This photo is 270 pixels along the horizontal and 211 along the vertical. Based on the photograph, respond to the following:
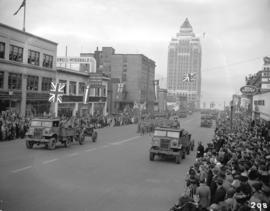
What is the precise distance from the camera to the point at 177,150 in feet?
72.7

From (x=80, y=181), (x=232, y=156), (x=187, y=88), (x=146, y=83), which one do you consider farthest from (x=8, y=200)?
(x=187, y=88)

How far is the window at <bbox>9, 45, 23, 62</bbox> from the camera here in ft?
130

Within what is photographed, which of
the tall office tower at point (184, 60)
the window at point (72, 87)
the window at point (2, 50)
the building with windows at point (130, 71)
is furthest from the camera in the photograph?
the building with windows at point (130, 71)

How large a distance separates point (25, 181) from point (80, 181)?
212 centimetres

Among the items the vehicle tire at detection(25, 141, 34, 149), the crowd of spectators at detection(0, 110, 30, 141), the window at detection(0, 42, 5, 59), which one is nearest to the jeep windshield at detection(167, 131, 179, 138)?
the vehicle tire at detection(25, 141, 34, 149)

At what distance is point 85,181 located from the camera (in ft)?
49.2

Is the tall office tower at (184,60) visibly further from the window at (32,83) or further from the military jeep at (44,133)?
the military jeep at (44,133)

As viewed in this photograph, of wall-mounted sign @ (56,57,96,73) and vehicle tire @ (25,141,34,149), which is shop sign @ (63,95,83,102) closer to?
wall-mounted sign @ (56,57,96,73)

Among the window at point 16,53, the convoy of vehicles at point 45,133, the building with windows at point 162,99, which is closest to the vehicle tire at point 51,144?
the convoy of vehicles at point 45,133

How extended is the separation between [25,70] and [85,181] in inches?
1194

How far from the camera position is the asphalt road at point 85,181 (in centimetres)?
1174

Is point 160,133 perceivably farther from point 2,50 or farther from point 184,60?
point 184,60

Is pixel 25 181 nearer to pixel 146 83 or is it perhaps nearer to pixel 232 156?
pixel 232 156

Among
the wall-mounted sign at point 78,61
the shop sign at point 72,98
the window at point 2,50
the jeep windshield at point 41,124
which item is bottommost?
the jeep windshield at point 41,124
